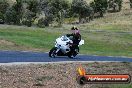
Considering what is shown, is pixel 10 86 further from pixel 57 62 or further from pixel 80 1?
pixel 80 1

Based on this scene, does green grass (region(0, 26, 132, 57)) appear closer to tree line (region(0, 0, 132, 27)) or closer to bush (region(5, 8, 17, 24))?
tree line (region(0, 0, 132, 27))

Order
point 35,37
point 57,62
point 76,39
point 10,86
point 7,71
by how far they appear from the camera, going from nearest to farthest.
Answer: point 10,86 < point 7,71 < point 57,62 < point 76,39 < point 35,37

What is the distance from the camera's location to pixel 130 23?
97.4 m

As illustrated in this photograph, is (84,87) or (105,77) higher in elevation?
(105,77)

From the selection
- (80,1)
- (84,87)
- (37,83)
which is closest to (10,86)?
(37,83)

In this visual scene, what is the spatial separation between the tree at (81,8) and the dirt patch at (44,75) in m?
84.5

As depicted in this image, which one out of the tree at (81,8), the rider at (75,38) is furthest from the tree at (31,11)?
the rider at (75,38)

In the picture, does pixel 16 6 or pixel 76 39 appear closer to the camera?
pixel 76 39

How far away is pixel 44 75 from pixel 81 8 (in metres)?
88.5

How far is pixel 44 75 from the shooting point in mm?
22047

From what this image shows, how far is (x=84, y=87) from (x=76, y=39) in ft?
30.4

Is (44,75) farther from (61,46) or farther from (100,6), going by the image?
(100,6)

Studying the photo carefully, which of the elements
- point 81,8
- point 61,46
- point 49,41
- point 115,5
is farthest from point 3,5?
point 61,46

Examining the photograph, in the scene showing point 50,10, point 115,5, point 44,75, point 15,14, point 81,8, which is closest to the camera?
point 44,75
